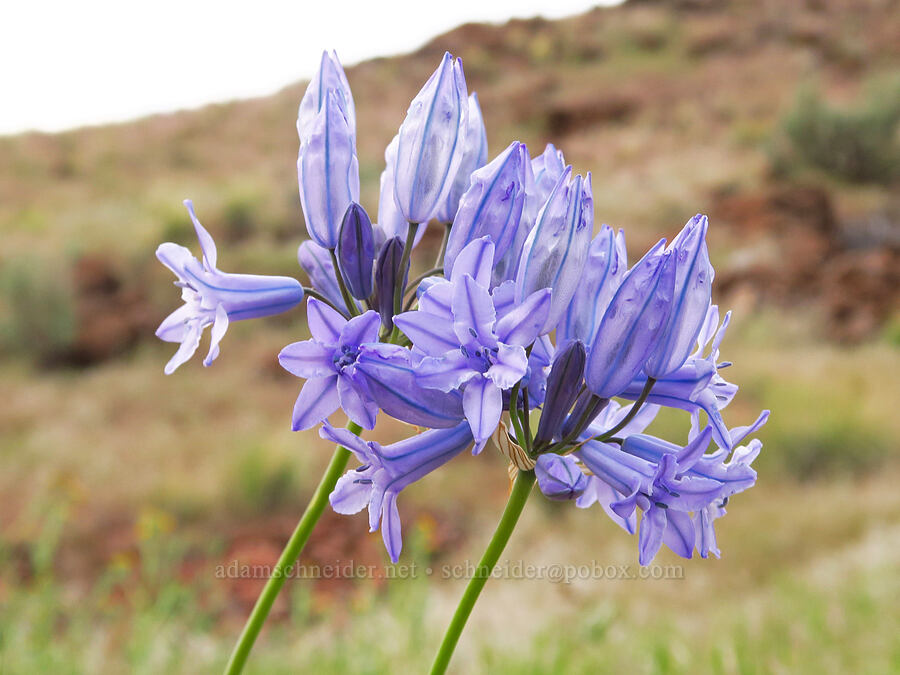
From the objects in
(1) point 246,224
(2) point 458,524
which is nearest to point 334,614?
(2) point 458,524

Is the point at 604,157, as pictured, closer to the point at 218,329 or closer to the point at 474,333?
the point at 218,329

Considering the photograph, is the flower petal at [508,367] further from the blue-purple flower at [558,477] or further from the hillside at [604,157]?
the hillside at [604,157]

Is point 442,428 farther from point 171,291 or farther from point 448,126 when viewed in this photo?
point 171,291

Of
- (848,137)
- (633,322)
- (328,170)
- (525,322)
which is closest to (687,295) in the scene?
(633,322)

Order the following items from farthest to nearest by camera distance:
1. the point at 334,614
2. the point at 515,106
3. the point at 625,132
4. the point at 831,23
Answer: the point at 831,23 → the point at 515,106 → the point at 625,132 → the point at 334,614

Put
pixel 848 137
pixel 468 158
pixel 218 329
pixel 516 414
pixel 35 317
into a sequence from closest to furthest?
pixel 516 414, pixel 218 329, pixel 468 158, pixel 35 317, pixel 848 137

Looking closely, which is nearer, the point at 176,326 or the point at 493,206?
the point at 493,206

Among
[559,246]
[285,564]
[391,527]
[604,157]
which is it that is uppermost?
[559,246]
